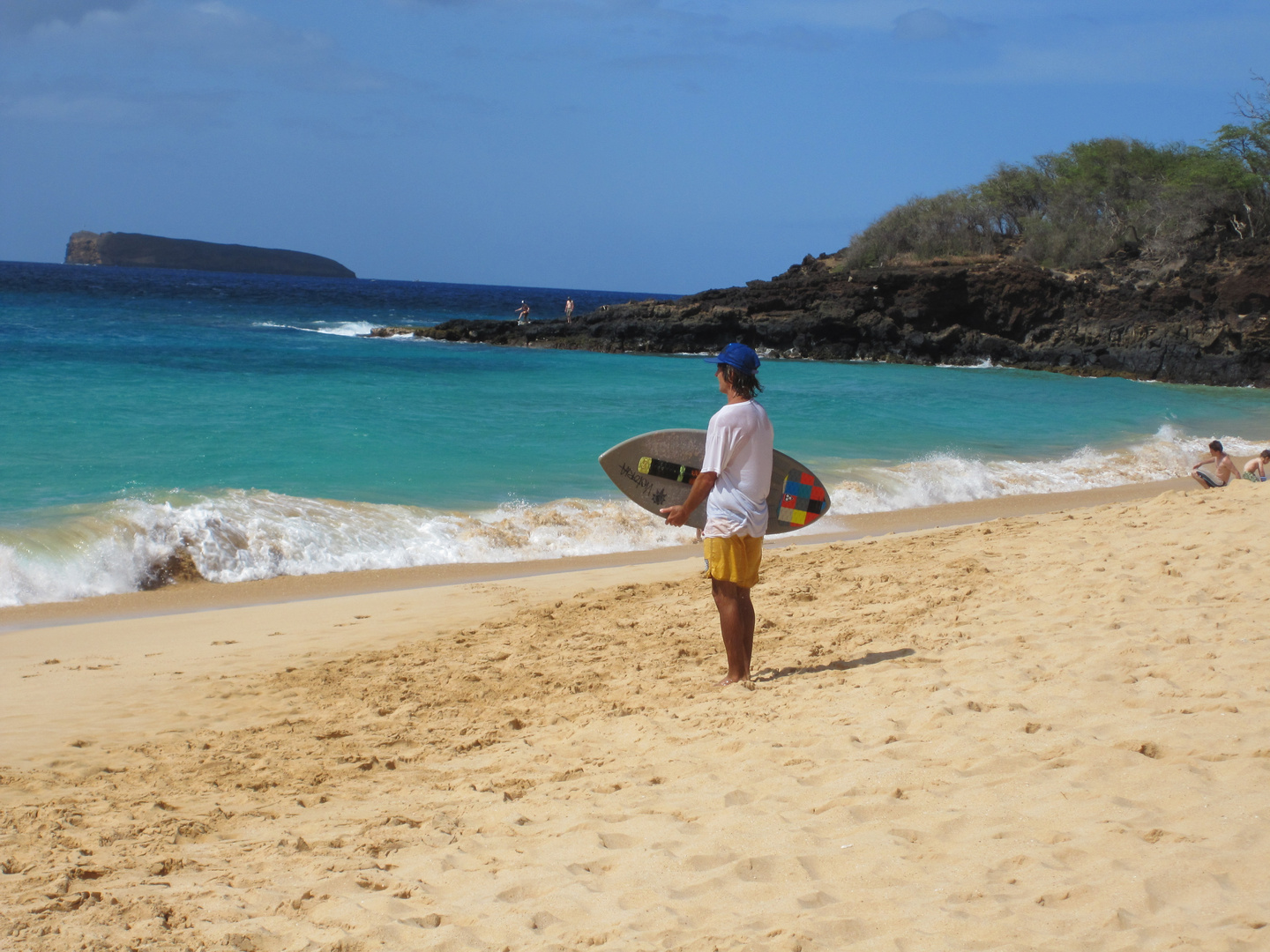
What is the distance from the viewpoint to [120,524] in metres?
8.20

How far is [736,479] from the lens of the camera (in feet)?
14.1

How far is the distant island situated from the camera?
151125mm

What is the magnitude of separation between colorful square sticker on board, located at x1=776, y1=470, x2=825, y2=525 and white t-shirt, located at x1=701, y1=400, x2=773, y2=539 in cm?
192

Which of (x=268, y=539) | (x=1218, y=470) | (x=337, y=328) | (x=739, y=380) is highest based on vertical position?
(x=337, y=328)

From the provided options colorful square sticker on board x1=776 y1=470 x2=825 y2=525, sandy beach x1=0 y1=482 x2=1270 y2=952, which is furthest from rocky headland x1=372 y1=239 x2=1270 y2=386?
colorful square sticker on board x1=776 y1=470 x2=825 y2=525

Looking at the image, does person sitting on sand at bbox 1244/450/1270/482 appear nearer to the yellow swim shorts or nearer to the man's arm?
the yellow swim shorts

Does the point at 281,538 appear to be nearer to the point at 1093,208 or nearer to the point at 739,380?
the point at 739,380

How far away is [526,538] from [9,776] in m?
5.69

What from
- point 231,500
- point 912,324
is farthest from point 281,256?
point 231,500

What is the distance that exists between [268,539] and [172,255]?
162258mm

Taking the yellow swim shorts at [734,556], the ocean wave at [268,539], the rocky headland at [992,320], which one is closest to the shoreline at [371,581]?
the ocean wave at [268,539]

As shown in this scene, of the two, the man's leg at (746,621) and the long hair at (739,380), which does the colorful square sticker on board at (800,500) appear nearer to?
the man's leg at (746,621)

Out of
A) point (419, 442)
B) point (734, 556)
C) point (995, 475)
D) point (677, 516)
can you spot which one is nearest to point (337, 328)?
point (419, 442)

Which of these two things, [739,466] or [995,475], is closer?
[739,466]
